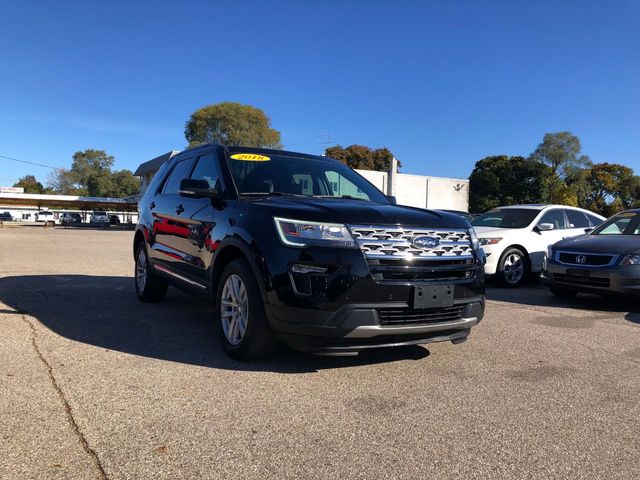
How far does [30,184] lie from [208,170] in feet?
458

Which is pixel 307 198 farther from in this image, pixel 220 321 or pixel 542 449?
pixel 542 449

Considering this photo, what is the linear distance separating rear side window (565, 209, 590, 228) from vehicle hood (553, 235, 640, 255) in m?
2.77

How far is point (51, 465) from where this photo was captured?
2.54 metres

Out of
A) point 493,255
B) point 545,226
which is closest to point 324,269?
point 493,255

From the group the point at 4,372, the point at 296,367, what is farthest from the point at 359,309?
the point at 4,372

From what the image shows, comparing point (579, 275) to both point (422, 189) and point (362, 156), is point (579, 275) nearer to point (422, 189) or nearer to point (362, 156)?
point (422, 189)

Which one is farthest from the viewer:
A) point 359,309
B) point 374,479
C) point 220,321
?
point 220,321

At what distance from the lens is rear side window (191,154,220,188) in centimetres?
512

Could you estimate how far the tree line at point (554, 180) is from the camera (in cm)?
6047

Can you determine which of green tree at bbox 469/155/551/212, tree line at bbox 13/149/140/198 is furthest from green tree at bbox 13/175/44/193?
green tree at bbox 469/155/551/212

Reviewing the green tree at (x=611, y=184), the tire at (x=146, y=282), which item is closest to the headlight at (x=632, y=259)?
the tire at (x=146, y=282)

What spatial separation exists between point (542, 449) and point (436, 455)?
0.61 m

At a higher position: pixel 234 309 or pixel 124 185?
pixel 124 185

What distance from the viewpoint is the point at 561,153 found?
67.1 metres
